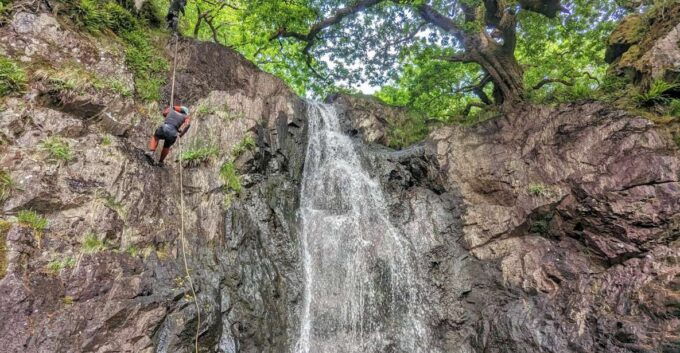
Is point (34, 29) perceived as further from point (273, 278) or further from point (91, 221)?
point (273, 278)

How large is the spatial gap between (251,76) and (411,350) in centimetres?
851

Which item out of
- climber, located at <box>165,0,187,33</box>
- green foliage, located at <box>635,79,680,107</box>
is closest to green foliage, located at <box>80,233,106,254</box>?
climber, located at <box>165,0,187,33</box>

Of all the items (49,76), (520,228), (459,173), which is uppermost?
(49,76)

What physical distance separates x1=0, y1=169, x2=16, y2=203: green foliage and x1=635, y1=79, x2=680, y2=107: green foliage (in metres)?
13.0

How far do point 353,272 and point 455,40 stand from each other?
898cm

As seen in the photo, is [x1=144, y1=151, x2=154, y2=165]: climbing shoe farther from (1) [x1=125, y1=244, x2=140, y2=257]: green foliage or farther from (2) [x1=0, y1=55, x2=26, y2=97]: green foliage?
(2) [x1=0, y1=55, x2=26, y2=97]: green foliage

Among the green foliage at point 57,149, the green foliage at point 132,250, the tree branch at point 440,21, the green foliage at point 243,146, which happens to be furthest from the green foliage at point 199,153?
the tree branch at point 440,21

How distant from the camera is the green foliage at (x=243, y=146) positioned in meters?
8.66

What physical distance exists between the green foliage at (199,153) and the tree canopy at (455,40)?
566 centimetres

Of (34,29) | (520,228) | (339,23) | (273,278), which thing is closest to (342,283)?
(273,278)

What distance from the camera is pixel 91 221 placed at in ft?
19.8

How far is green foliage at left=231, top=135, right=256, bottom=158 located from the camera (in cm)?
866

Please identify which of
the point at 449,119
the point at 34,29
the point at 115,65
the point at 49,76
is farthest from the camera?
the point at 449,119

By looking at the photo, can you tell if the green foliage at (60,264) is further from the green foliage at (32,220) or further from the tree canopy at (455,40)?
the tree canopy at (455,40)
